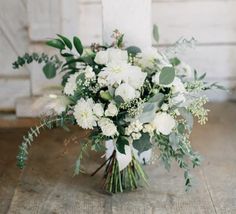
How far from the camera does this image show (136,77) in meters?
2.05

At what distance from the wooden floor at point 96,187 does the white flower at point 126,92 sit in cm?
42

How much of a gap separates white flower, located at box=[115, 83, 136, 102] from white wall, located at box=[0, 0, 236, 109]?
1268mm

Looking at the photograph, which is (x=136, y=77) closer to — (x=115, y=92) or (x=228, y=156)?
(x=115, y=92)

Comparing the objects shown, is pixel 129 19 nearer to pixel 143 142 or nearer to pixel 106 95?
pixel 106 95

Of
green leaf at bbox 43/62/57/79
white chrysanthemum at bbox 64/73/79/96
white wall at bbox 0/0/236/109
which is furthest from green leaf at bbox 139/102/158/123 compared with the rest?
white wall at bbox 0/0/236/109

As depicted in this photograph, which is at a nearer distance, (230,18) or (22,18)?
(22,18)

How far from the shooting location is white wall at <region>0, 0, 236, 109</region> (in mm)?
3186

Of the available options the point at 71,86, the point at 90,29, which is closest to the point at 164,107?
the point at 71,86

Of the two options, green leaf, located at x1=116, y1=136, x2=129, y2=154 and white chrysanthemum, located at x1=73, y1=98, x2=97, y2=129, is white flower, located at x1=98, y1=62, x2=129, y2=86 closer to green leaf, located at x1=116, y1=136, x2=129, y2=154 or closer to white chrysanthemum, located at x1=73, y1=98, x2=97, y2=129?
white chrysanthemum, located at x1=73, y1=98, x2=97, y2=129

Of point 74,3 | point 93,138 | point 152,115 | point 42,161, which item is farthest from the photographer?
point 74,3

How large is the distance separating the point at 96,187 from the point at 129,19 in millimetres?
809

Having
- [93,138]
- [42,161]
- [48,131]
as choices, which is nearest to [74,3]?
[48,131]

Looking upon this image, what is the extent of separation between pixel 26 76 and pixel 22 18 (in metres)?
0.38

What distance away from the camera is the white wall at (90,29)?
3186mm
